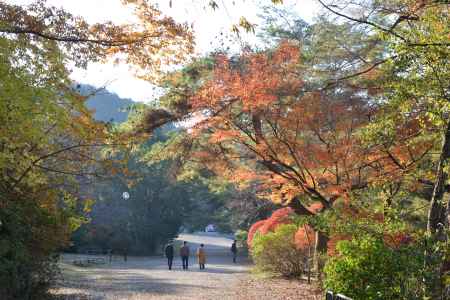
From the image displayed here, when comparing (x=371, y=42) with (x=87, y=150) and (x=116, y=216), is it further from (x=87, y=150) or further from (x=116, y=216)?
(x=116, y=216)

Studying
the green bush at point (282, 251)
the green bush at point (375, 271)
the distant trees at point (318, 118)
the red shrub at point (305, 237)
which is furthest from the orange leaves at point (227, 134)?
the green bush at point (375, 271)

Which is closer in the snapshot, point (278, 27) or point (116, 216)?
point (278, 27)

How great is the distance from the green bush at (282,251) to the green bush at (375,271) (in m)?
11.6

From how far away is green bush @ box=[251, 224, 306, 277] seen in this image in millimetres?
19922

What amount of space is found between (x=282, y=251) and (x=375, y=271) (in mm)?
12719

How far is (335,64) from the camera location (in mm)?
14188

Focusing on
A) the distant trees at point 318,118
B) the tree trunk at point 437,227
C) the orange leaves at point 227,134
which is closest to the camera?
the tree trunk at point 437,227

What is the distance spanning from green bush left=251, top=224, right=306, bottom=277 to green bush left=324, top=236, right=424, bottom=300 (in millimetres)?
11605

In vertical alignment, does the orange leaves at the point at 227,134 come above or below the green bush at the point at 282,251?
above

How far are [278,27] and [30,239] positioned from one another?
574 inches

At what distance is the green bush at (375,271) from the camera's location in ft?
22.5

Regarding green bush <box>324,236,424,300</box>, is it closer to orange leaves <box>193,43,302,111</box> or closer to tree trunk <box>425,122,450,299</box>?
tree trunk <box>425,122,450,299</box>

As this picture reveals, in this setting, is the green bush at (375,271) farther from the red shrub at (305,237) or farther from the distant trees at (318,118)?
the red shrub at (305,237)

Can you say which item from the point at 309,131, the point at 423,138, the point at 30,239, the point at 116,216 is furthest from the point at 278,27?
the point at 116,216
